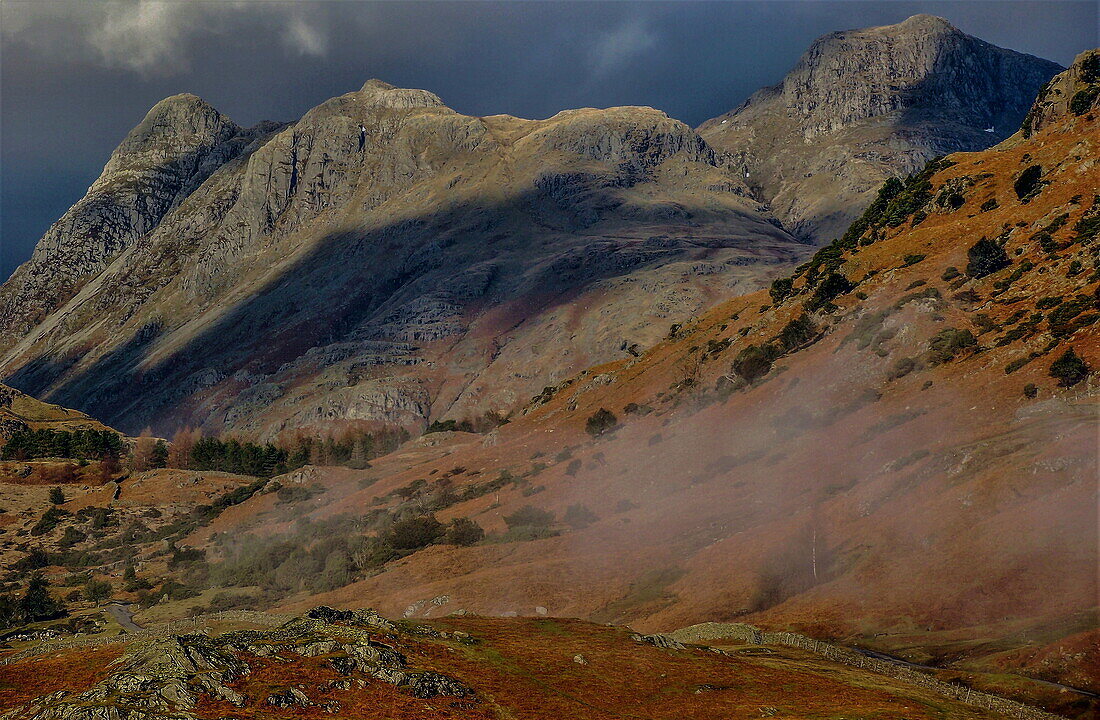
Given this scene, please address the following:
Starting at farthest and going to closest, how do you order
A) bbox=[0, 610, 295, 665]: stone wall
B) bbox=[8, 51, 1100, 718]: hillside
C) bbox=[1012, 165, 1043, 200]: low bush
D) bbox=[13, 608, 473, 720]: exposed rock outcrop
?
bbox=[1012, 165, 1043, 200]: low bush → bbox=[8, 51, 1100, 718]: hillside → bbox=[0, 610, 295, 665]: stone wall → bbox=[13, 608, 473, 720]: exposed rock outcrop

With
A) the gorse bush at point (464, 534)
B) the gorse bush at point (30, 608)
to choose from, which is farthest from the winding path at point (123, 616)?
the gorse bush at point (464, 534)

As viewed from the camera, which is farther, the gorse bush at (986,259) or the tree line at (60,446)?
the tree line at (60,446)

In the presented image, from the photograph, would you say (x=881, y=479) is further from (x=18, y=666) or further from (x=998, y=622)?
(x=18, y=666)

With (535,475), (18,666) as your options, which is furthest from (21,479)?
(18,666)

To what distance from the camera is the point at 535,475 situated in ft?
330

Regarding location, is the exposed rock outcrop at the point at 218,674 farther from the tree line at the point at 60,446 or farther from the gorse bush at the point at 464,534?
the tree line at the point at 60,446

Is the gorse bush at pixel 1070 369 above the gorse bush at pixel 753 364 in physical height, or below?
below

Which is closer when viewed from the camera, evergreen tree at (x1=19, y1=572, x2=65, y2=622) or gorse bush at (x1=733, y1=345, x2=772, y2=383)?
evergreen tree at (x1=19, y1=572, x2=65, y2=622)

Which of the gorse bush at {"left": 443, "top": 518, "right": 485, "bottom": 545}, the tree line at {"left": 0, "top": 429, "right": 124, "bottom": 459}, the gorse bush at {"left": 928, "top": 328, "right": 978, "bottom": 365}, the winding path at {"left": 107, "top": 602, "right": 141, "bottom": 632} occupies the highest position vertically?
the tree line at {"left": 0, "top": 429, "right": 124, "bottom": 459}

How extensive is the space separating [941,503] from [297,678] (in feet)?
139

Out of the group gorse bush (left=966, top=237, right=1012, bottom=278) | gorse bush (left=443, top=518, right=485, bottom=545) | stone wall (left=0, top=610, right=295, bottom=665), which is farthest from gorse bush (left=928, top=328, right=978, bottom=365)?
stone wall (left=0, top=610, right=295, bottom=665)

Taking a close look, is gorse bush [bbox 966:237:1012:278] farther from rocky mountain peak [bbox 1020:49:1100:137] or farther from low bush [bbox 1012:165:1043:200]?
rocky mountain peak [bbox 1020:49:1100:137]

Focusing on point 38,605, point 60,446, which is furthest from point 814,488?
point 60,446

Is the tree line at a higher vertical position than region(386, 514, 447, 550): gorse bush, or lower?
higher
